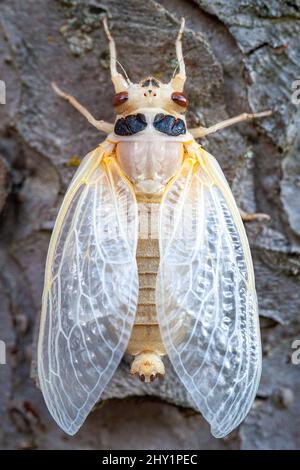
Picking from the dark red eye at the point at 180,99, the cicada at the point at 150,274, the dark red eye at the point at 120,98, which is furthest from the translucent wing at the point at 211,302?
the dark red eye at the point at 120,98

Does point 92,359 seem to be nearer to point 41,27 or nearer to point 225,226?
point 225,226

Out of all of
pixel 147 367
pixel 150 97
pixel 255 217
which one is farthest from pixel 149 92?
pixel 147 367

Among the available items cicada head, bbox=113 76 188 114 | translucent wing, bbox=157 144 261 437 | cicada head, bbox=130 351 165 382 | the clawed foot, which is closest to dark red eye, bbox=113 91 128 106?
cicada head, bbox=113 76 188 114

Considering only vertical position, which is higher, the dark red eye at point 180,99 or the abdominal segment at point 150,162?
the dark red eye at point 180,99

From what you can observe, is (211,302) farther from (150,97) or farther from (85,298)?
(150,97)

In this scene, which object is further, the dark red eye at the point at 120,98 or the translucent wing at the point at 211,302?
the dark red eye at the point at 120,98

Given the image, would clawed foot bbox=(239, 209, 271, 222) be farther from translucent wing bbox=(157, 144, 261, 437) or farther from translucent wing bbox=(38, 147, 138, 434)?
translucent wing bbox=(38, 147, 138, 434)

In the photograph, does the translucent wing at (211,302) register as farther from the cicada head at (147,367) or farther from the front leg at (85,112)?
the front leg at (85,112)
